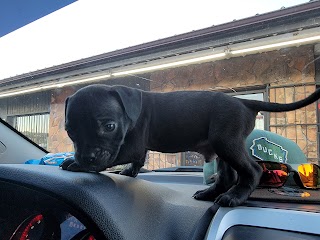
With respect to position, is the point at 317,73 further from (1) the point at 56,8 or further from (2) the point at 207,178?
(1) the point at 56,8

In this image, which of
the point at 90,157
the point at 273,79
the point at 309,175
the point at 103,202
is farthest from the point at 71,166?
the point at 273,79

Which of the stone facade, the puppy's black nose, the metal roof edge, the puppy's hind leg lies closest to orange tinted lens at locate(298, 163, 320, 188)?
the puppy's hind leg

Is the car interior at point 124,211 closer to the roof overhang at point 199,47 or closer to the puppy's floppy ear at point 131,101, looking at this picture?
the puppy's floppy ear at point 131,101

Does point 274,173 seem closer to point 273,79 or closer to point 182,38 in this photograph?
point 273,79

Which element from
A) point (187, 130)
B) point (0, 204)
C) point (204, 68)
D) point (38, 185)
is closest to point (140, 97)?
point (187, 130)

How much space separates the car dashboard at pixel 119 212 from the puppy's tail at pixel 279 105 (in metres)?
0.28

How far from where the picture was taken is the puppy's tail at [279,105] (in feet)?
3.37

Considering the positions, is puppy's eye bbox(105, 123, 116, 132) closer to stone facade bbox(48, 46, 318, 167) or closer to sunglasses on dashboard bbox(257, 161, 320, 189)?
sunglasses on dashboard bbox(257, 161, 320, 189)

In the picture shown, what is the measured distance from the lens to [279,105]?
3.52 ft

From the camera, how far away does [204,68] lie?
9.60 ft

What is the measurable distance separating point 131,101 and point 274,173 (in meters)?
0.56

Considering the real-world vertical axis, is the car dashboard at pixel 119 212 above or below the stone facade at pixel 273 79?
below

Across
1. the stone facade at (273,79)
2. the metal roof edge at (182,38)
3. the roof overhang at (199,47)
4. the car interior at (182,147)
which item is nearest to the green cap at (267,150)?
the car interior at (182,147)

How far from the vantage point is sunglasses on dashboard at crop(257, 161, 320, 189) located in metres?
1.18
